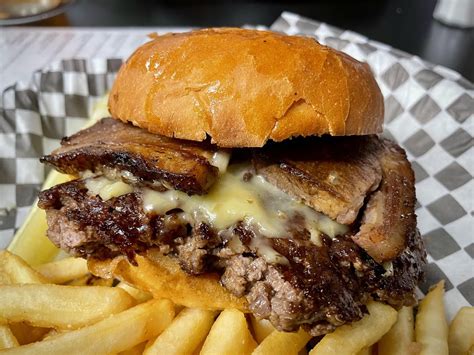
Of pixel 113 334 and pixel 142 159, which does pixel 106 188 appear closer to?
pixel 142 159

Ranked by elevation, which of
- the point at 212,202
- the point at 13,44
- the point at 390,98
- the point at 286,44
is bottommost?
the point at 13,44

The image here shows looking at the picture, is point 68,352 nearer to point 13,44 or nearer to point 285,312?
point 285,312

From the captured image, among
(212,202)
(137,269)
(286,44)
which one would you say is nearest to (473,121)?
(286,44)

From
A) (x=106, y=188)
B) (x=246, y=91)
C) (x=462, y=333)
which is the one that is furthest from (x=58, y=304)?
(x=462, y=333)

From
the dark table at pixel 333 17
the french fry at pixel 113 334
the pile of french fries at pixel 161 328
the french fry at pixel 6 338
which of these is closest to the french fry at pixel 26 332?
the pile of french fries at pixel 161 328

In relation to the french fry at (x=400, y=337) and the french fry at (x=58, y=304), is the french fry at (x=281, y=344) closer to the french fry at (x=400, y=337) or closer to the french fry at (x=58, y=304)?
the french fry at (x=400, y=337)
